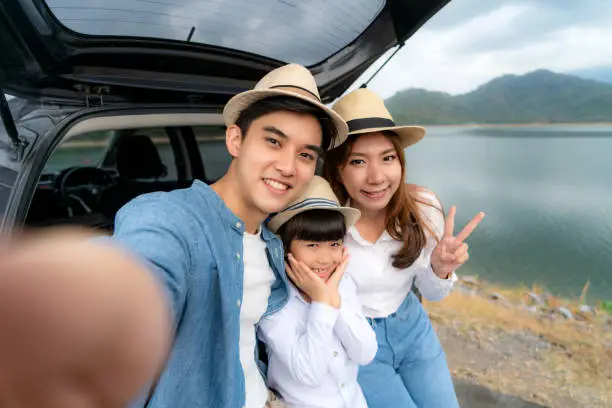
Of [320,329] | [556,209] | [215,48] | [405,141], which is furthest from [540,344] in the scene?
[556,209]

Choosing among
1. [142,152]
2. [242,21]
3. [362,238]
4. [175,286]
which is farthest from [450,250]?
[142,152]

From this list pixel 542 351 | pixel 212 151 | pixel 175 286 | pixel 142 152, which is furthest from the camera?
pixel 542 351

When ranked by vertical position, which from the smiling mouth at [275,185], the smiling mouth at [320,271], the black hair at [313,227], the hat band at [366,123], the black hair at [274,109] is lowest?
the smiling mouth at [320,271]

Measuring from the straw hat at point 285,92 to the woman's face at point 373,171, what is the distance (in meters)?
0.26

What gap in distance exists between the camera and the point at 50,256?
40cm

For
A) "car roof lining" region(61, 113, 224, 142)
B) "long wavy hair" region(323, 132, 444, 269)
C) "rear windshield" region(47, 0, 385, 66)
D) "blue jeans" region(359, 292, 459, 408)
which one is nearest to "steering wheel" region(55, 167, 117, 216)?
"car roof lining" region(61, 113, 224, 142)

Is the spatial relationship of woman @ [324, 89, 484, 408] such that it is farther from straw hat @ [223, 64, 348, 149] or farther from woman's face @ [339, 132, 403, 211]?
straw hat @ [223, 64, 348, 149]

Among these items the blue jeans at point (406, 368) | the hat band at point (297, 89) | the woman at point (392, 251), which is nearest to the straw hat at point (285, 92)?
the hat band at point (297, 89)

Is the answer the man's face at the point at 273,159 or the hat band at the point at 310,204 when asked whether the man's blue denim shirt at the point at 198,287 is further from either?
the hat band at the point at 310,204

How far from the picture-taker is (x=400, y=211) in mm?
1643

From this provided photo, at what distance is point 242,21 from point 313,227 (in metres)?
0.88

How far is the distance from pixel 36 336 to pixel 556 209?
11.9 metres

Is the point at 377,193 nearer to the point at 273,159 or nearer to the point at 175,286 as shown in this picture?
the point at 273,159

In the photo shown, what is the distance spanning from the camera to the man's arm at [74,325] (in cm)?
32
